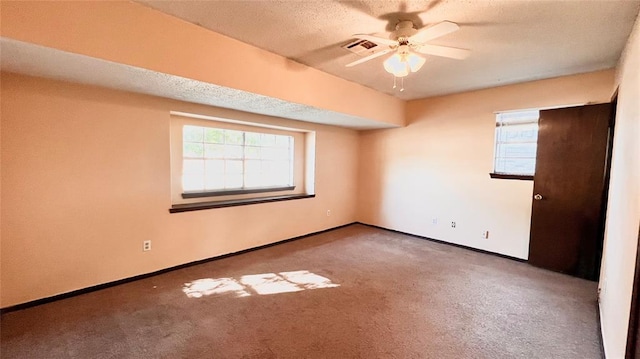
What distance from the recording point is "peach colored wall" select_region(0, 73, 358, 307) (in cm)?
232

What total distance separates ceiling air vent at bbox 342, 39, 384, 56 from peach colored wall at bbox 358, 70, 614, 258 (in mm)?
2515

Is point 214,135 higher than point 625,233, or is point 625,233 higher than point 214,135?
point 214,135

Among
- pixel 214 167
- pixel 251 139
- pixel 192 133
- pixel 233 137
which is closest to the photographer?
pixel 192 133

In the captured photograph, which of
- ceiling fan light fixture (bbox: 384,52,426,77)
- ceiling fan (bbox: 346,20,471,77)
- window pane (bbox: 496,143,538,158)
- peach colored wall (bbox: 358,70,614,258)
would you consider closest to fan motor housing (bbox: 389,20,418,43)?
ceiling fan (bbox: 346,20,471,77)

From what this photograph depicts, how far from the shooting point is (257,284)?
2.93 meters

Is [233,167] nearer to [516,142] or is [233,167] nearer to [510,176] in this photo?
[510,176]

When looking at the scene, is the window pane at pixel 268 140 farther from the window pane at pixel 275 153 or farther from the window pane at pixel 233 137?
the window pane at pixel 233 137

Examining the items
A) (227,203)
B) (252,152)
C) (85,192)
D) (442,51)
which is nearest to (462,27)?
(442,51)

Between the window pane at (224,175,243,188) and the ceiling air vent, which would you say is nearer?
the ceiling air vent

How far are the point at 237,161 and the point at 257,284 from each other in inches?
76.7

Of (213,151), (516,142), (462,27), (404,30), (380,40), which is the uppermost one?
(462,27)

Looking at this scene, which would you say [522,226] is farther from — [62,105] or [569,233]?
[62,105]

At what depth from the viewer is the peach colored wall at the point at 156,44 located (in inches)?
66.6

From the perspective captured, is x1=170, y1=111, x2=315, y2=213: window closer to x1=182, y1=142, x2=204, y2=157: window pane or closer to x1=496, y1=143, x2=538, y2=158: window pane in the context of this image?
x1=182, y1=142, x2=204, y2=157: window pane
